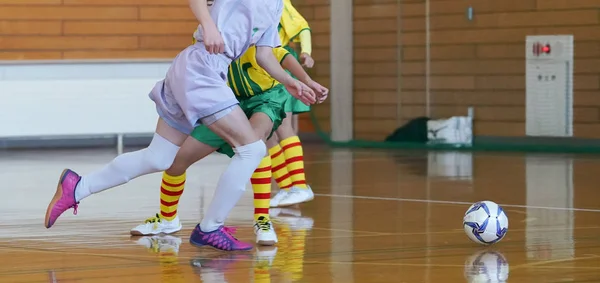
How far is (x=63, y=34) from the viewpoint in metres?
12.9

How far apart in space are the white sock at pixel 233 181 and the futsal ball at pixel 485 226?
0.89 metres

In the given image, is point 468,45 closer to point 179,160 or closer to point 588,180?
point 588,180

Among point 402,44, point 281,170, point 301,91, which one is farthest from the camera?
point 402,44

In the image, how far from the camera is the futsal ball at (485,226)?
185 inches

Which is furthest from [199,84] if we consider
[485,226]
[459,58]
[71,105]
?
[459,58]

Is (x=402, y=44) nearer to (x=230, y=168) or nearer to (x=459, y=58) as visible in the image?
(x=459, y=58)

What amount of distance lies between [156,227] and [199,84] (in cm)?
91

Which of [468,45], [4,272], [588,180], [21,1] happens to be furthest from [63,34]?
[4,272]

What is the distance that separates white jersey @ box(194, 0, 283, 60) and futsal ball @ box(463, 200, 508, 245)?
1134 mm

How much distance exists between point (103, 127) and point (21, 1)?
1.69 m

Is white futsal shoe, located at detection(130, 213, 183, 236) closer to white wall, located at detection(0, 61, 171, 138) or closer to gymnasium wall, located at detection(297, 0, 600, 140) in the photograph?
gymnasium wall, located at detection(297, 0, 600, 140)

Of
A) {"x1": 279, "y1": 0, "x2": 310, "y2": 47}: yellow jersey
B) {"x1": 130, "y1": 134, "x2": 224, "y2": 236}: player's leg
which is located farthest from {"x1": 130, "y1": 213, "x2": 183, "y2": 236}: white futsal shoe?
{"x1": 279, "y1": 0, "x2": 310, "y2": 47}: yellow jersey

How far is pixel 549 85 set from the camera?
38.3 ft

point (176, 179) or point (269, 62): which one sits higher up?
point (269, 62)
